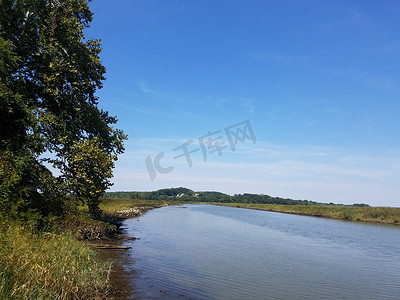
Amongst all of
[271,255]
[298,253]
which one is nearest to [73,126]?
[271,255]

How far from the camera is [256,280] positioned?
14.2m

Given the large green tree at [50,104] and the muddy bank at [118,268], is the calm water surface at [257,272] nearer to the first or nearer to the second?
the muddy bank at [118,268]

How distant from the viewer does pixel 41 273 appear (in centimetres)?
750

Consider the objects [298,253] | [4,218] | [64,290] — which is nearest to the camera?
[64,290]

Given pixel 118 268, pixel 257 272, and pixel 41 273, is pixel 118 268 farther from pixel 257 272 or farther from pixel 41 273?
pixel 257 272

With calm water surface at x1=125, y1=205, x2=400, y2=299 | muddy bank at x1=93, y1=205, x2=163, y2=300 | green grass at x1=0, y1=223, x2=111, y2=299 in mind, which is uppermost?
green grass at x1=0, y1=223, x2=111, y2=299

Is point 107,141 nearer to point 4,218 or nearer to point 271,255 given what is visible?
point 4,218

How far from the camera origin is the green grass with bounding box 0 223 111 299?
22.7 ft

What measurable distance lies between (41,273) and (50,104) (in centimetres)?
1513

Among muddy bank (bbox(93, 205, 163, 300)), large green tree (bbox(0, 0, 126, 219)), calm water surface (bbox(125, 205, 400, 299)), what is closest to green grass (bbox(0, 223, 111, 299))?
muddy bank (bbox(93, 205, 163, 300))

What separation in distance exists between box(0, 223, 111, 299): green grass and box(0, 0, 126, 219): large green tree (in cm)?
675

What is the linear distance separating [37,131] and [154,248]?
12.0 m

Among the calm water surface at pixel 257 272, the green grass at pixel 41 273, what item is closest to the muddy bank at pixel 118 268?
the calm water surface at pixel 257 272

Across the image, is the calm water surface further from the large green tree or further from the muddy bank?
the large green tree
